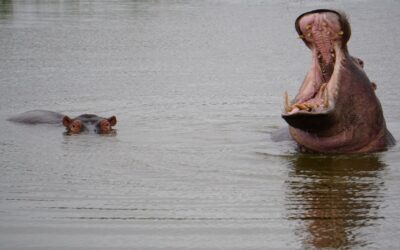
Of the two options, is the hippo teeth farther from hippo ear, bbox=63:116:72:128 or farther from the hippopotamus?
hippo ear, bbox=63:116:72:128

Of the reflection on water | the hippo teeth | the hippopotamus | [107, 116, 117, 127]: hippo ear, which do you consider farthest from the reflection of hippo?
the hippo teeth

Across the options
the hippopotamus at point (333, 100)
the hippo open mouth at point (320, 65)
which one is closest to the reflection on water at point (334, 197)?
the hippopotamus at point (333, 100)

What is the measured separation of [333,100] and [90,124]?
2730mm

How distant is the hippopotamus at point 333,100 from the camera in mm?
7777

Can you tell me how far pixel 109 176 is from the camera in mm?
7469

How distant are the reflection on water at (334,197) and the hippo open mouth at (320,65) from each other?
0.39 metres

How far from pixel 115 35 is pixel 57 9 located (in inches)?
292

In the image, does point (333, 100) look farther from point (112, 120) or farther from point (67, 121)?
point (67, 121)

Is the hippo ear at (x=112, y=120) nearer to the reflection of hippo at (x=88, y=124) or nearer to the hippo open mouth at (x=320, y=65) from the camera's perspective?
the reflection of hippo at (x=88, y=124)

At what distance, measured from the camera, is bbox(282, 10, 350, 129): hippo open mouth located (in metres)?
7.71

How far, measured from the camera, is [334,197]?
6707 mm

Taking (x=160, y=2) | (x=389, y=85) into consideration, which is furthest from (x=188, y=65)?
(x=160, y=2)

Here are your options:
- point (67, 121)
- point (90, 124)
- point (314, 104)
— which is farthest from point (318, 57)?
point (67, 121)

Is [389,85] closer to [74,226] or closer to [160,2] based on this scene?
Answer: [74,226]
